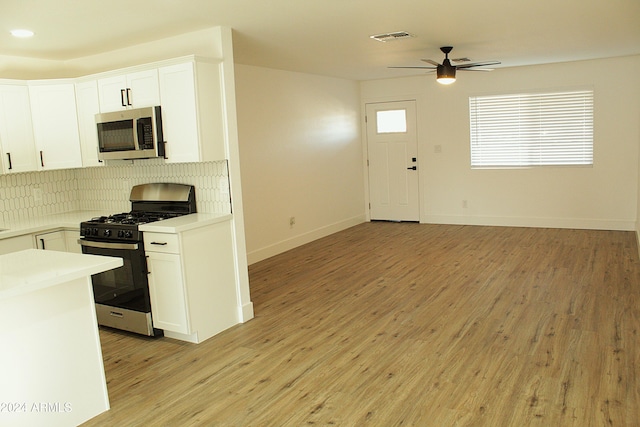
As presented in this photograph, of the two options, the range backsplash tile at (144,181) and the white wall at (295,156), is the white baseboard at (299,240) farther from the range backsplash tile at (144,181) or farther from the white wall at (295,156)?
the range backsplash tile at (144,181)

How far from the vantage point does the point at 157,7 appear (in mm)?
3398

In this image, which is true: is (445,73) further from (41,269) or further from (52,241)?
(41,269)

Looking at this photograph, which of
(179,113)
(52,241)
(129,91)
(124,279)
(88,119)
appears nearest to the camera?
(179,113)

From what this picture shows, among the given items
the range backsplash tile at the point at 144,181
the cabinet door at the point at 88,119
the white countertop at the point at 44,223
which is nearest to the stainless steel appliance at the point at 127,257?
the range backsplash tile at the point at 144,181

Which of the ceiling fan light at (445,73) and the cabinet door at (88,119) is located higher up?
the ceiling fan light at (445,73)

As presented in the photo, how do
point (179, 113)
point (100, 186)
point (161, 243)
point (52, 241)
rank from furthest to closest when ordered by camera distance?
point (100, 186)
point (52, 241)
point (179, 113)
point (161, 243)

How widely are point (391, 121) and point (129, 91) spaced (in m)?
5.40

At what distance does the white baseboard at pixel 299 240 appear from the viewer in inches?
255

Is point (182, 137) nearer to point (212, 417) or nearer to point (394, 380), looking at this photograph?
point (212, 417)

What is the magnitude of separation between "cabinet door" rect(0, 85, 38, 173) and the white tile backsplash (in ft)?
1.02

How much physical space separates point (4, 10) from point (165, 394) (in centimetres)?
261

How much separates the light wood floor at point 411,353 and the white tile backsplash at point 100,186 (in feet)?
3.94

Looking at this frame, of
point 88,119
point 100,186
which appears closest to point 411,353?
point 88,119

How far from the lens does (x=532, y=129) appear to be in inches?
307
